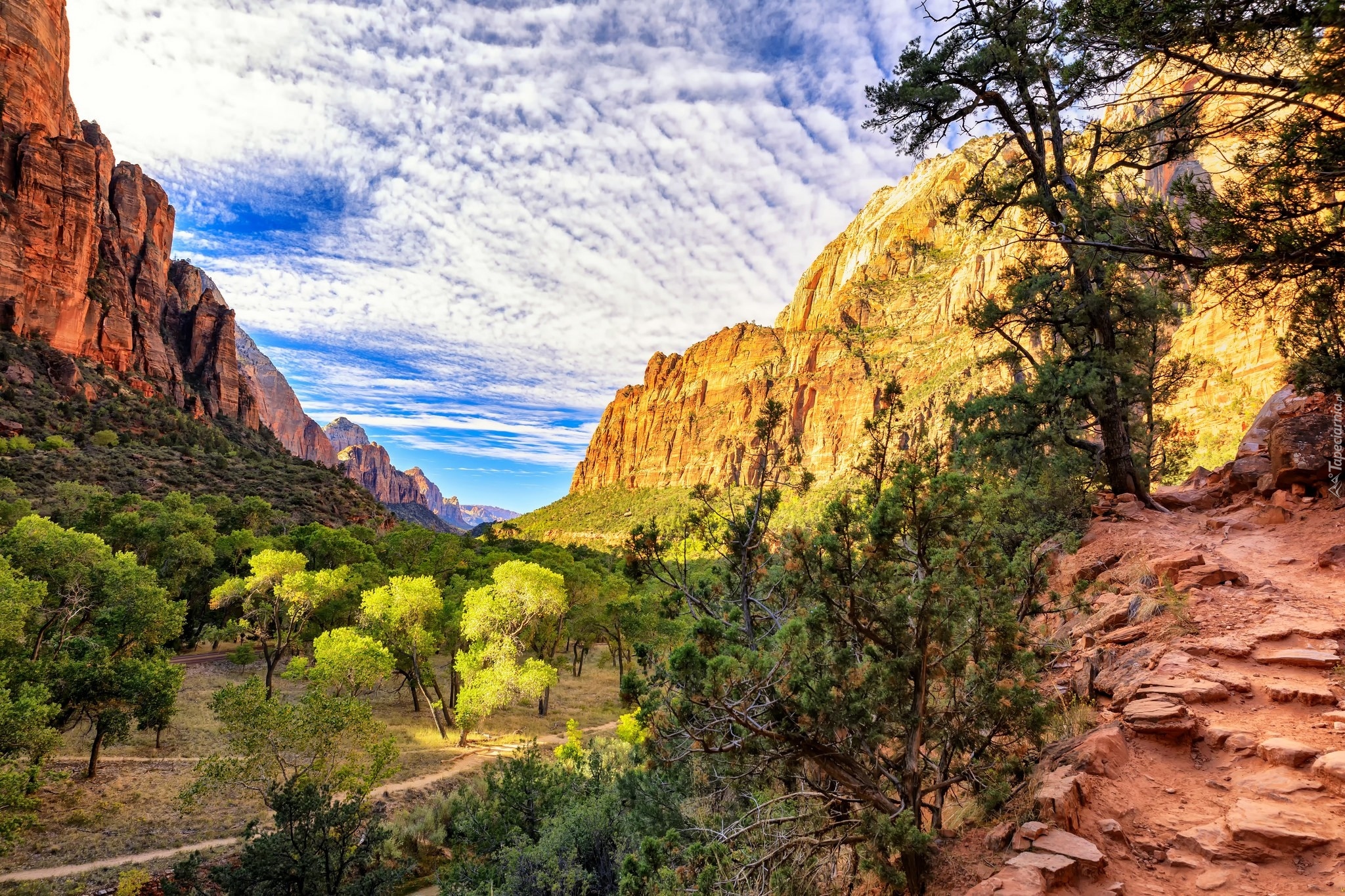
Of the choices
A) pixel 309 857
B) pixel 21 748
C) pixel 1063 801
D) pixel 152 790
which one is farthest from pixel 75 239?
pixel 1063 801

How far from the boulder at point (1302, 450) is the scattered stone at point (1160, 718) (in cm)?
691

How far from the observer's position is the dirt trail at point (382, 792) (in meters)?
11.2

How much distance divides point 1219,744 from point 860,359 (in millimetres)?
4996

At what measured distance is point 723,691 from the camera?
4.07 m

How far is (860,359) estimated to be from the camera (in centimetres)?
730

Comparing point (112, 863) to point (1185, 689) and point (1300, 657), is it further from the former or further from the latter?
point (1300, 657)

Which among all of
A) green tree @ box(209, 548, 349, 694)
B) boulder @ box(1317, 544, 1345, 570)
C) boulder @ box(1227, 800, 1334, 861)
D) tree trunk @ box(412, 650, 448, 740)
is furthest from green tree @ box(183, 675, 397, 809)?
boulder @ box(1317, 544, 1345, 570)

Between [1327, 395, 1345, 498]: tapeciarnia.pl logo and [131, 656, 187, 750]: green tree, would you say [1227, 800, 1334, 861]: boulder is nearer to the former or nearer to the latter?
[1327, 395, 1345, 498]: tapeciarnia.pl logo

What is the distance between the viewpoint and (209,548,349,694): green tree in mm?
23125

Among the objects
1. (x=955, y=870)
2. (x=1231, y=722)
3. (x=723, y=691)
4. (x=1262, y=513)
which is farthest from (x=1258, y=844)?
(x=1262, y=513)

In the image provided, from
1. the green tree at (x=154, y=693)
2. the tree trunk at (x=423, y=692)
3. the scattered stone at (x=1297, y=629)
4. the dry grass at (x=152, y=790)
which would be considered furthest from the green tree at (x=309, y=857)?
the scattered stone at (x=1297, y=629)

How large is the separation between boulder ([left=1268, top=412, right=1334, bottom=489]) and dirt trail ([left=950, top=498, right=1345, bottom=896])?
2.03 meters

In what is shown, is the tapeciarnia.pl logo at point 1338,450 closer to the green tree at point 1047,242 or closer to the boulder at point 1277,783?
the green tree at point 1047,242

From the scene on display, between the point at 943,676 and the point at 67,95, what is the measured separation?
130 metres
